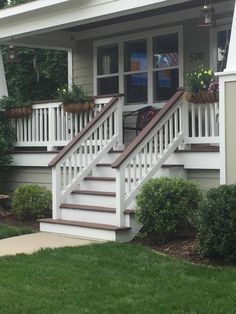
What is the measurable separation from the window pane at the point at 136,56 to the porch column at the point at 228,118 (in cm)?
475

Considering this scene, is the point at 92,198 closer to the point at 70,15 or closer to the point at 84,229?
the point at 84,229

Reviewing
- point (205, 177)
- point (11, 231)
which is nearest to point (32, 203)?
point (11, 231)

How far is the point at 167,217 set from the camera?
820 cm

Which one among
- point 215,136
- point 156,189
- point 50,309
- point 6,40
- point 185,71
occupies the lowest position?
point 50,309

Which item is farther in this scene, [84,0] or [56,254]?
[84,0]

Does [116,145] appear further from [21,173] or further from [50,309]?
[50,309]

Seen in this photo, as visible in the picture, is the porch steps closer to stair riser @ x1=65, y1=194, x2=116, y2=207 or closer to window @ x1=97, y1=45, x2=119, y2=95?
stair riser @ x1=65, y1=194, x2=116, y2=207

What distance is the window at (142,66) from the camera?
12547 millimetres

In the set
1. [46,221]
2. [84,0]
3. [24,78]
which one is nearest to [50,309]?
[46,221]

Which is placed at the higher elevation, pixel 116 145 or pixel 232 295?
pixel 116 145

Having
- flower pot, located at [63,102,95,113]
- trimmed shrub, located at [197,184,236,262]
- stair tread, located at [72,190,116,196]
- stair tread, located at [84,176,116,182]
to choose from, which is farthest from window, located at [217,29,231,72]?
trimmed shrub, located at [197,184,236,262]

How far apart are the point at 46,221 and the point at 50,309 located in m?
4.45

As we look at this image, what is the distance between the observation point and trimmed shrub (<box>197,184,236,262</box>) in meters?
7.06

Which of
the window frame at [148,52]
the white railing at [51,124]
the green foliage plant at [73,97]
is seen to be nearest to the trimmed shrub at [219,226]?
the white railing at [51,124]
